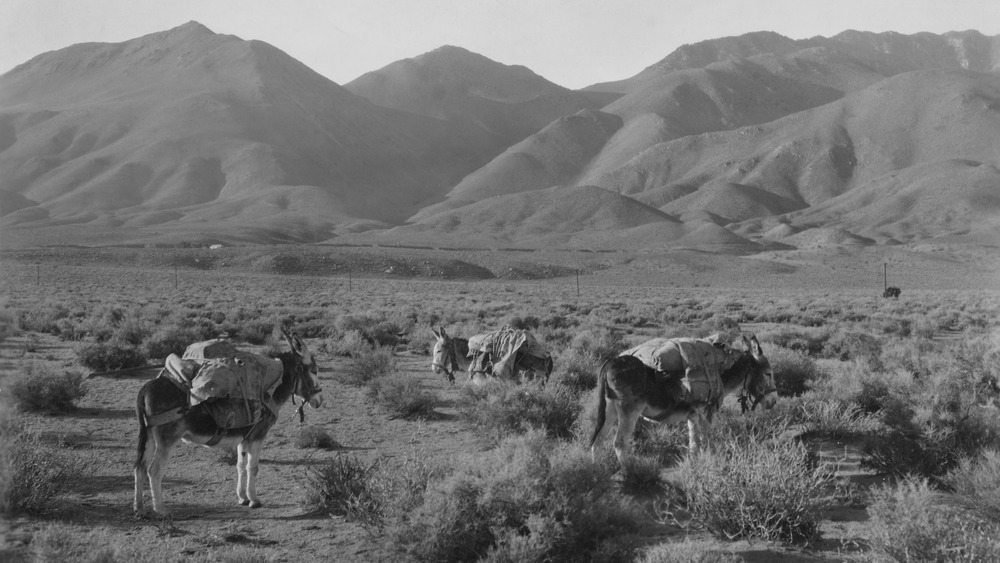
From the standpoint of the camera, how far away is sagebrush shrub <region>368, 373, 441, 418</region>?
13617 millimetres

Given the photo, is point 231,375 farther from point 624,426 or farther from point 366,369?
point 366,369

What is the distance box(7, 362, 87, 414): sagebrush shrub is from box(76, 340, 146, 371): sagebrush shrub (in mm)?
3909

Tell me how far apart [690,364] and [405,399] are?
619 centimetres

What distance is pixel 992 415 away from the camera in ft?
31.8

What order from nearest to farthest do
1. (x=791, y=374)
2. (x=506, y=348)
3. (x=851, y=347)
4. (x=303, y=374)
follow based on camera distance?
1. (x=303, y=374)
2. (x=506, y=348)
3. (x=791, y=374)
4. (x=851, y=347)

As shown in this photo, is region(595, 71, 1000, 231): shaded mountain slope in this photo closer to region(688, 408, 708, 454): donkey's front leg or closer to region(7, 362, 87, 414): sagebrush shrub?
region(7, 362, 87, 414): sagebrush shrub

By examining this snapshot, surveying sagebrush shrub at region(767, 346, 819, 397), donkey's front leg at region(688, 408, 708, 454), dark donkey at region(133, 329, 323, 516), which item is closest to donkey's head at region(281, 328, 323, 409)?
dark donkey at region(133, 329, 323, 516)

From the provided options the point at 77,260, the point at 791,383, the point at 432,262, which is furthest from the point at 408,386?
the point at 77,260

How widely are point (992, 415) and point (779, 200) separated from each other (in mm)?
169727

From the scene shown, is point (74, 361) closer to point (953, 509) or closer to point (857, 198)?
point (953, 509)

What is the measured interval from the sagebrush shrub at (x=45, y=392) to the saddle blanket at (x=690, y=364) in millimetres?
10506

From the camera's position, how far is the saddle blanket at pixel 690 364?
9.09 meters

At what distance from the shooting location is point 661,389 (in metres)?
9.07

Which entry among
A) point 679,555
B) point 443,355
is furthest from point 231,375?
point 443,355
